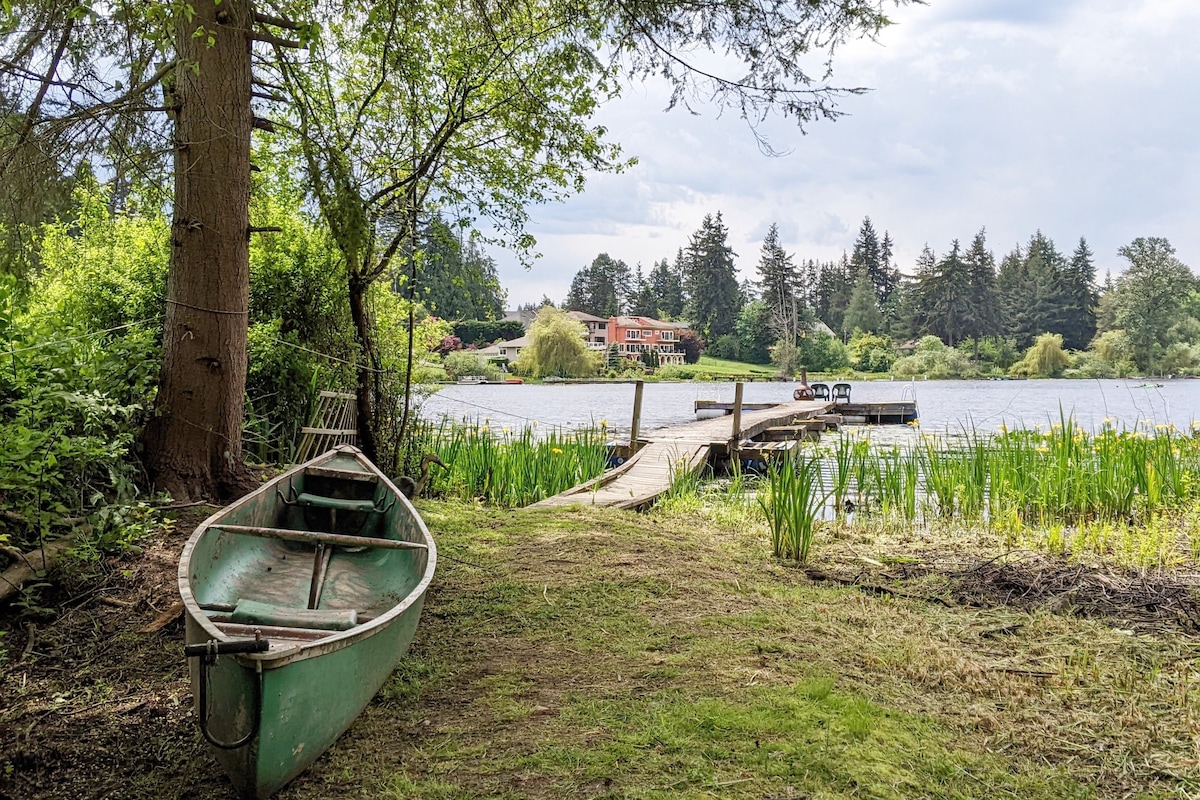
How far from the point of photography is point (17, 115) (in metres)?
4.25

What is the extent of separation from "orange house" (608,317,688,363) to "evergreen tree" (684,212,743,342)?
7.53 feet

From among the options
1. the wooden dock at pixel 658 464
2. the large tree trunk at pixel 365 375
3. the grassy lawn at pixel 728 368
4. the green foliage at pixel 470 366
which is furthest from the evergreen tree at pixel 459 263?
the grassy lawn at pixel 728 368

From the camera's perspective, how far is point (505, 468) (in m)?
8.27

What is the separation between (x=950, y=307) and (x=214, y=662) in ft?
237

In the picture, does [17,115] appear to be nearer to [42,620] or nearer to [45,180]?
[45,180]

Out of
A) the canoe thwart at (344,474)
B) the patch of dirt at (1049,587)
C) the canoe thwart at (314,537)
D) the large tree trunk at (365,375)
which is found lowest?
the patch of dirt at (1049,587)

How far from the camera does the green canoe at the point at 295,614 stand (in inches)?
86.3

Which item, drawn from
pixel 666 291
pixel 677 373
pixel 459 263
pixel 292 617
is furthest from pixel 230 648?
pixel 666 291

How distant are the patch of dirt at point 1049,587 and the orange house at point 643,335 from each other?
2187 inches

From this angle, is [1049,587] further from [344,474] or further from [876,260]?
[876,260]

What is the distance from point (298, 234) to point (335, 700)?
5572mm

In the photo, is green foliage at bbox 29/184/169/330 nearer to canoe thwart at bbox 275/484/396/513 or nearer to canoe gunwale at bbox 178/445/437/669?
canoe thwart at bbox 275/484/396/513

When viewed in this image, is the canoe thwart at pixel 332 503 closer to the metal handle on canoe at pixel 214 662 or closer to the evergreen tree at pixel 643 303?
the metal handle on canoe at pixel 214 662

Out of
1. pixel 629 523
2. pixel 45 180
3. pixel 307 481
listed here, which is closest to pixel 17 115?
pixel 45 180
